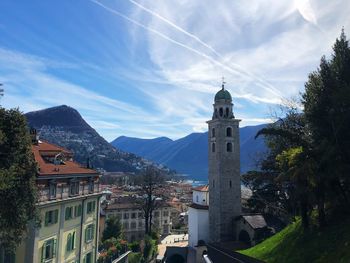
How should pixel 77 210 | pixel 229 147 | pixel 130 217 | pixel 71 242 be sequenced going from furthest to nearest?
pixel 130 217 → pixel 229 147 → pixel 77 210 → pixel 71 242

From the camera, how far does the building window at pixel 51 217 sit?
79.4 feet

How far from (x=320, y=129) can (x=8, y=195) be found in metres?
17.2

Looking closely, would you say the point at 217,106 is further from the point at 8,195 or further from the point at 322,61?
the point at 8,195

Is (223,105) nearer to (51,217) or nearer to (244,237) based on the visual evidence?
(244,237)

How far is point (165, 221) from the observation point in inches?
3474

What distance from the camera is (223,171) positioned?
52875 millimetres

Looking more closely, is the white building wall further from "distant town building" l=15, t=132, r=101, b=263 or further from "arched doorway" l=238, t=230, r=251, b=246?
"distant town building" l=15, t=132, r=101, b=263

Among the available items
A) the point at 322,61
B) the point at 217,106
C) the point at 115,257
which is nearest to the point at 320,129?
the point at 322,61

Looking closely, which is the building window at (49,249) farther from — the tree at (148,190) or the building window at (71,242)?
the tree at (148,190)

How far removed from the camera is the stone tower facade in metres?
A: 51.9

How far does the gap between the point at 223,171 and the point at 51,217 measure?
32.2m

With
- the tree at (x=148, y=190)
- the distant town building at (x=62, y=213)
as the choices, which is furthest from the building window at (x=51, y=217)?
the tree at (x=148, y=190)

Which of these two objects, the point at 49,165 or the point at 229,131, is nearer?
the point at 49,165

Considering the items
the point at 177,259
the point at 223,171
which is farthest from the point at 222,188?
the point at 177,259
